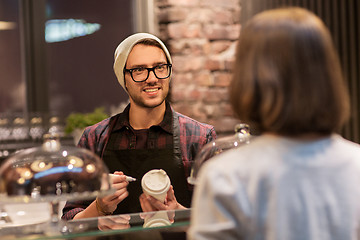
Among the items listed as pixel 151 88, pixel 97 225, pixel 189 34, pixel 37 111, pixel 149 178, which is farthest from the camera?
pixel 37 111

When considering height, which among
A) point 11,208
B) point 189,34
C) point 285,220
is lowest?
point 11,208

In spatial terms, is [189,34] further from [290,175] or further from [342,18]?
[290,175]

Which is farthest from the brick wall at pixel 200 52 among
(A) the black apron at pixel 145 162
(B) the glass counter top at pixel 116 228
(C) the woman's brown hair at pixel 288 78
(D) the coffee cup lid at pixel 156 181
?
(C) the woman's brown hair at pixel 288 78

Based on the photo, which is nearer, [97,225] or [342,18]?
[97,225]

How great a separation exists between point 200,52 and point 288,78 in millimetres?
2557

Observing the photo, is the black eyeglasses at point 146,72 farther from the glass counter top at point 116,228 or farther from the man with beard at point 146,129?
the glass counter top at point 116,228

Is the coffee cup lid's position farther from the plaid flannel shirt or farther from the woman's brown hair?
the woman's brown hair

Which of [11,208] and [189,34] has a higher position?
[189,34]

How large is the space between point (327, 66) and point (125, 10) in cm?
308

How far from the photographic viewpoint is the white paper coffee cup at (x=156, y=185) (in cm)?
154

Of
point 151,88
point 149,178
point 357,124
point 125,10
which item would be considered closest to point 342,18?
point 357,124

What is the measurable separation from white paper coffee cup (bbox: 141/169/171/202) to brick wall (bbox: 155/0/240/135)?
1.76 meters

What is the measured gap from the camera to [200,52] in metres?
3.42

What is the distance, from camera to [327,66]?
91 centimetres
